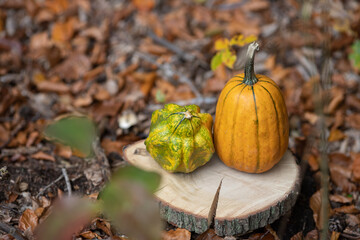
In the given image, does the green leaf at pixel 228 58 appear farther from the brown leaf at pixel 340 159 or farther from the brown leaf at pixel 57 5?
the brown leaf at pixel 57 5

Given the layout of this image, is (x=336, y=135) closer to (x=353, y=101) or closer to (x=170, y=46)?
(x=353, y=101)

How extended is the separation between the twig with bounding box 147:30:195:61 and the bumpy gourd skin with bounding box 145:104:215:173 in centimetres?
196

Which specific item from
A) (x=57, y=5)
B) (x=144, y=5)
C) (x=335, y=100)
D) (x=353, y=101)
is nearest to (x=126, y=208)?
(x=335, y=100)

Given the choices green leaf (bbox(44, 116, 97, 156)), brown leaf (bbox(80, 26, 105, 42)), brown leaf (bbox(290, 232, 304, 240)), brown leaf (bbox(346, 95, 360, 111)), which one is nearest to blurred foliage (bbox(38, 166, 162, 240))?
green leaf (bbox(44, 116, 97, 156))

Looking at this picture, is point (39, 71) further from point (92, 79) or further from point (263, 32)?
point (263, 32)

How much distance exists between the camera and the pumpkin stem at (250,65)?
2.10 meters

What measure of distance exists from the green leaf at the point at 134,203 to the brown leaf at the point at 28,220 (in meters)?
1.60

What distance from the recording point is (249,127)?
2.18 m

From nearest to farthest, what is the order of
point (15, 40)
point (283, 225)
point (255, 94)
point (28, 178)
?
point (255, 94), point (283, 225), point (28, 178), point (15, 40)

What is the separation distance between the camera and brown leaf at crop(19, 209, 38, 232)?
2.34 metres

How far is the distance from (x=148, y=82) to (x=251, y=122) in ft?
6.44

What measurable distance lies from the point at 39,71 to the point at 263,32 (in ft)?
8.74

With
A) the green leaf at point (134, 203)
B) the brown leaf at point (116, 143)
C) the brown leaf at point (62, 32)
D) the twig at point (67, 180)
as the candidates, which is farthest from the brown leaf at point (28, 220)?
the brown leaf at point (62, 32)

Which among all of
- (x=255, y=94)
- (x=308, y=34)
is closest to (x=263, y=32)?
(x=308, y=34)
